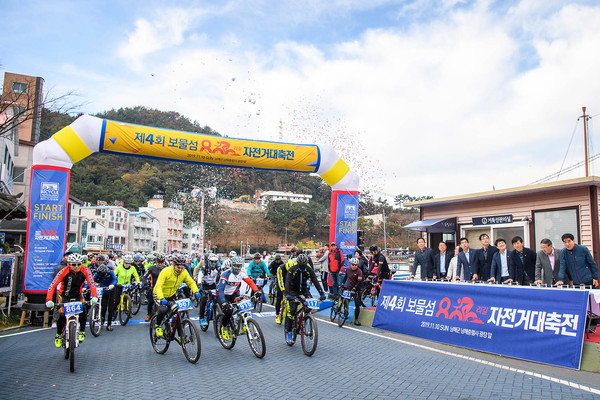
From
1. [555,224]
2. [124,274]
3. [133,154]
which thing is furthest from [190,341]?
[555,224]

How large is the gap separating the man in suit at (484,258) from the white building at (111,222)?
199ft

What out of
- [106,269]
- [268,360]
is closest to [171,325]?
[268,360]

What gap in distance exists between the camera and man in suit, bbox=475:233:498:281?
31.8 ft

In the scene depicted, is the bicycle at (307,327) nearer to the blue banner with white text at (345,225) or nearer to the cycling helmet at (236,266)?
the cycling helmet at (236,266)

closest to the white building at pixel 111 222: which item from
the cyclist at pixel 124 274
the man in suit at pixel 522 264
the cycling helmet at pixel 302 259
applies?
the cyclist at pixel 124 274

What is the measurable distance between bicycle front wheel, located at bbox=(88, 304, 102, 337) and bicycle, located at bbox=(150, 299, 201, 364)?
253 cm

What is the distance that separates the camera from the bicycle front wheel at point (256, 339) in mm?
7471

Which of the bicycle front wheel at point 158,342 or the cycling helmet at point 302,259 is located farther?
the cycling helmet at point 302,259

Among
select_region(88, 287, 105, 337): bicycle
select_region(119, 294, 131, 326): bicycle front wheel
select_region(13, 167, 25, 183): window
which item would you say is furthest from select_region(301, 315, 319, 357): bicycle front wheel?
select_region(13, 167, 25, 183): window

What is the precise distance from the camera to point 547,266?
8531 millimetres

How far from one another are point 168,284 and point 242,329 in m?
1.68

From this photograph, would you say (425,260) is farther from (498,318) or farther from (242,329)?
(242,329)

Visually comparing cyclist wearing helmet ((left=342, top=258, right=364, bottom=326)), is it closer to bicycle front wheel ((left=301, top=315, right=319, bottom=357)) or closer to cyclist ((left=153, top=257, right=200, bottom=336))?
bicycle front wheel ((left=301, top=315, right=319, bottom=357))

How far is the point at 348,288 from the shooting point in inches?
450
